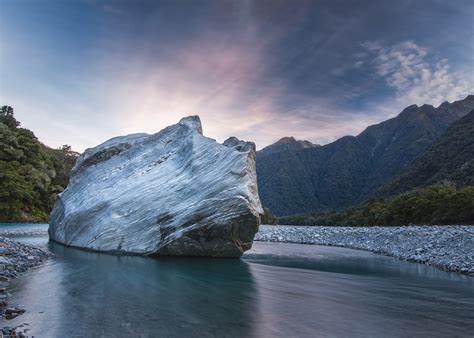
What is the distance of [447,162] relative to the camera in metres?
85.4

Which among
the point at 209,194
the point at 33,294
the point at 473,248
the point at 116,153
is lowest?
the point at 33,294

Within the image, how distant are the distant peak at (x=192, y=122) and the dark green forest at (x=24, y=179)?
39.3 metres

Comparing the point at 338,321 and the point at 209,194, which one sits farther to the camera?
the point at 209,194

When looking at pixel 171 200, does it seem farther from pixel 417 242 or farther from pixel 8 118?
pixel 8 118

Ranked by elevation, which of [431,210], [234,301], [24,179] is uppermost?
[24,179]

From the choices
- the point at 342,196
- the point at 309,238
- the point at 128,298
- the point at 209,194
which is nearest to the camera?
the point at 128,298

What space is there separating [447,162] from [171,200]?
276 ft

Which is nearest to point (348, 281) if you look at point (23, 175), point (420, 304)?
point (420, 304)

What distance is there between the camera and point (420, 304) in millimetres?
10539

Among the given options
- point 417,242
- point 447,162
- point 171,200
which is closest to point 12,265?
point 171,200

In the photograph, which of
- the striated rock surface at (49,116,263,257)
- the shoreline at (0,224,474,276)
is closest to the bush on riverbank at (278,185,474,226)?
the shoreline at (0,224,474,276)

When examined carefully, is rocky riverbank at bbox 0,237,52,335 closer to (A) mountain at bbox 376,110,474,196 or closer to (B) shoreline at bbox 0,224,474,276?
(B) shoreline at bbox 0,224,474,276

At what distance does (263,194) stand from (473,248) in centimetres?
17654

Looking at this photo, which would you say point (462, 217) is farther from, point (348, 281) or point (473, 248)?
point (348, 281)
